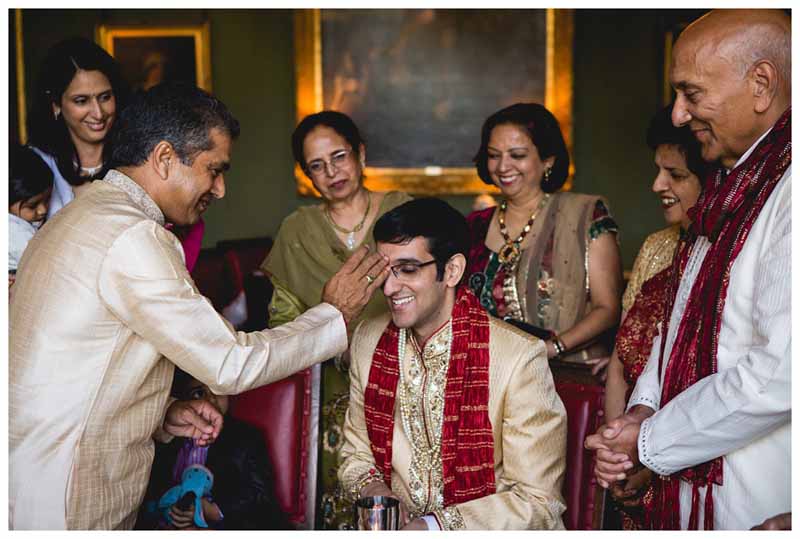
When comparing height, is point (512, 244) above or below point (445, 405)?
above

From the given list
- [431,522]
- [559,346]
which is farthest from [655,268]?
[431,522]

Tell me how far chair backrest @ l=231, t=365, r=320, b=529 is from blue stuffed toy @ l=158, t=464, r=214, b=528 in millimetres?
196

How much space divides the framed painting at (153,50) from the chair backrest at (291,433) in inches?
167

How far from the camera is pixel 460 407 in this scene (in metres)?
2.30

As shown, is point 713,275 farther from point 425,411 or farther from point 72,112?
point 72,112

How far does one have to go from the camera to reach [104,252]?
184cm

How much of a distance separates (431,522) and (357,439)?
420mm

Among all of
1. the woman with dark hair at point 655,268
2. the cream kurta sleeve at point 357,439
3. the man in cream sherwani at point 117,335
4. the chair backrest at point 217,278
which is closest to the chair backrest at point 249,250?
the chair backrest at point 217,278

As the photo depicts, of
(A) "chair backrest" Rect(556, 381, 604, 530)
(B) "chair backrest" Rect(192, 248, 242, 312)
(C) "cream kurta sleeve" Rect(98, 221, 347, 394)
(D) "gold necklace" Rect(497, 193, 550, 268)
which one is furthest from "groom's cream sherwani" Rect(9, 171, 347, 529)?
(B) "chair backrest" Rect(192, 248, 242, 312)

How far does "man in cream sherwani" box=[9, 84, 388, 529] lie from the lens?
185 cm

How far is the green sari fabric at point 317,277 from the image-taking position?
121 inches

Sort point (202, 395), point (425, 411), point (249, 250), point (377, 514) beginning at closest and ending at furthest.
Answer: point (377, 514), point (425, 411), point (202, 395), point (249, 250)

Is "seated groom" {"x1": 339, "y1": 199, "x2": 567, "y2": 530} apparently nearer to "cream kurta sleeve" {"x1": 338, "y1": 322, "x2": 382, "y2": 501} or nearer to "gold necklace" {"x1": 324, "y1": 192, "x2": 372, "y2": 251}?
"cream kurta sleeve" {"x1": 338, "y1": 322, "x2": 382, "y2": 501}

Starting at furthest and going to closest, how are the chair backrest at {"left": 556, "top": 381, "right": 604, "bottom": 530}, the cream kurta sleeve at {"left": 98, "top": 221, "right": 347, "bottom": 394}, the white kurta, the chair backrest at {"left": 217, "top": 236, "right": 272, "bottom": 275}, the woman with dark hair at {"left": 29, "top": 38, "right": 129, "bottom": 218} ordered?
the chair backrest at {"left": 217, "top": 236, "right": 272, "bottom": 275} → the woman with dark hair at {"left": 29, "top": 38, "right": 129, "bottom": 218} → the chair backrest at {"left": 556, "top": 381, "right": 604, "bottom": 530} → the cream kurta sleeve at {"left": 98, "top": 221, "right": 347, "bottom": 394} → the white kurta
